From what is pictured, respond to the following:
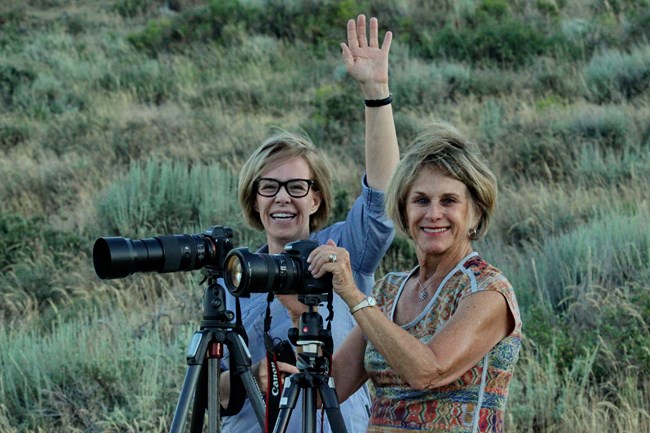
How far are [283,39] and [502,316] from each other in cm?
1530

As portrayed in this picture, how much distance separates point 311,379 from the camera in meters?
3.25

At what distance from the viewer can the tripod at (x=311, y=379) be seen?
127 inches

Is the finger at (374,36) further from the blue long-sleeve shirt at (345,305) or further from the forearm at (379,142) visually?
the blue long-sleeve shirt at (345,305)

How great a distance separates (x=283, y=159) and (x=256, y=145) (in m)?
7.58

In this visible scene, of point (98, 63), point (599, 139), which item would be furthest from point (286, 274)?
point (98, 63)

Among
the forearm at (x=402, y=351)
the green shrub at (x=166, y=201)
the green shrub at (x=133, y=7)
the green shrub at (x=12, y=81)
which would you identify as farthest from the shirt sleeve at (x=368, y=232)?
the green shrub at (x=133, y=7)

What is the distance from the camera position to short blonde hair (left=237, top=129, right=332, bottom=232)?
4113 mm

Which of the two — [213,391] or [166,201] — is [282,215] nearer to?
[213,391]

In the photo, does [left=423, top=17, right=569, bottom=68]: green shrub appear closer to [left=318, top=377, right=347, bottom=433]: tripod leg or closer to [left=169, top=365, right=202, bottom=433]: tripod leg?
[left=169, top=365, right=202, bottom=433]: tripod leg

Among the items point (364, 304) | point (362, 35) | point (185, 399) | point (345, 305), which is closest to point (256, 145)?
point (362, 35)

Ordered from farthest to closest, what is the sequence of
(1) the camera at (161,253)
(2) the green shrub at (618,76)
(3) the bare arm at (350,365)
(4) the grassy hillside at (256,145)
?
(2) the green shrub at (618,76)
(4) the grassy hillside at (256,145)
(1) the camera at (161,253)
(3) the bare arm at (350,365)

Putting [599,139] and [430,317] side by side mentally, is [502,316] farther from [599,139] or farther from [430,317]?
[599,139]

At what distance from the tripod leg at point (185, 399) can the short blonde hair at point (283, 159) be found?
2.53 ft

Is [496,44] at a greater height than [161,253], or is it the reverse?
[161,253]
